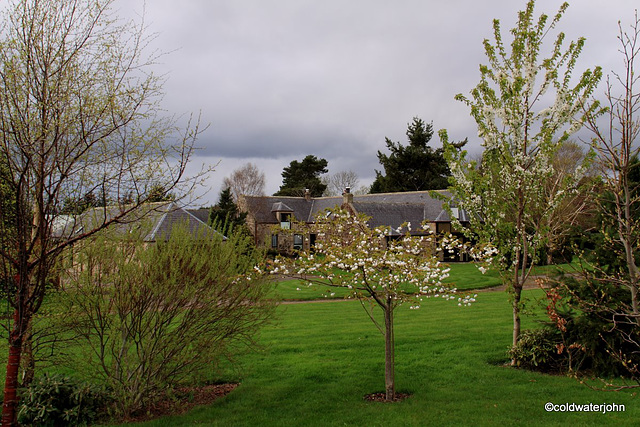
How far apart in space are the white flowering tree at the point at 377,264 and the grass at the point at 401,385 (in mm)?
895

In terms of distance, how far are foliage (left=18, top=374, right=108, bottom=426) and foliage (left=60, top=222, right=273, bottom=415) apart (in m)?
0.34

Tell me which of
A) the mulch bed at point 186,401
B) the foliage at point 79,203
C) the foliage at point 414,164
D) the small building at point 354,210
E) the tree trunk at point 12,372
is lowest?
the mulch bed at point 186,401

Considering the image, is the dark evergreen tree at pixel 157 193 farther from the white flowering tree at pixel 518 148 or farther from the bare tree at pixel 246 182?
the bare tree at pixel 246 182

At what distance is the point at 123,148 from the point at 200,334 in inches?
121

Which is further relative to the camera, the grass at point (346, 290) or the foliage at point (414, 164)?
the foliage at point (414, 164)

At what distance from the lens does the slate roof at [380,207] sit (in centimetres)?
4084

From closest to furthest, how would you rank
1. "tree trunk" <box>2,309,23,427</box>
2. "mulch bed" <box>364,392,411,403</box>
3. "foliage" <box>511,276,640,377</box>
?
"tree trunk" <box>2,309,23,427</box>, "mulch bed" <box>364,392,411,403</box>, "foliage" <box>511,276,640,377</box>

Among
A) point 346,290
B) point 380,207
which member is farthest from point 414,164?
point 346,290

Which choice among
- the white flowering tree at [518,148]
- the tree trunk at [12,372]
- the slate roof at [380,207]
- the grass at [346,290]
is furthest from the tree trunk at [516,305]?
the slate roof at [380,207]

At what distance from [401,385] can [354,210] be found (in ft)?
106

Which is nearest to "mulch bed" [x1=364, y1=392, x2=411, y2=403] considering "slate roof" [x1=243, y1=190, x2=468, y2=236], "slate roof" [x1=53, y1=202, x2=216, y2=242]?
"slate roof" [x1=53, y1=202, x2=216, y2=242]

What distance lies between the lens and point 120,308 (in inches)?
267

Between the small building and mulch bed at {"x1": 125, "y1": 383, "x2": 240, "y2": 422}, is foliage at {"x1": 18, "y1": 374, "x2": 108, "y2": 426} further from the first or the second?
the small building

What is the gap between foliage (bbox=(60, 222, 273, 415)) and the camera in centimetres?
683
